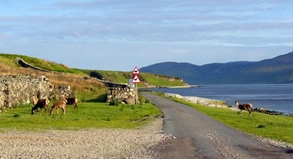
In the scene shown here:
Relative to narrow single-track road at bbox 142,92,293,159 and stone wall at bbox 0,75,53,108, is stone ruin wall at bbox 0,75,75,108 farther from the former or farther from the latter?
narrow single-track road at bbox 142,92,293,159

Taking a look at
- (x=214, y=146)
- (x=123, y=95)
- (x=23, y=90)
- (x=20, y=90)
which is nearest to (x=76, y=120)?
(x=214, y=146)

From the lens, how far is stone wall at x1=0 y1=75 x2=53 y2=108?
127 ft

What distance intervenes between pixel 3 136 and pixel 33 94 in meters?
24.4

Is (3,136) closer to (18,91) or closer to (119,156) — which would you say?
(119,156)

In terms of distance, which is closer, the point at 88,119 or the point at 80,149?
the point at 80,149

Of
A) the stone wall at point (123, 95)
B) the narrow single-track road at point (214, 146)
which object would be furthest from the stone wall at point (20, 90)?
the narrow single-track road at point (214, 146)

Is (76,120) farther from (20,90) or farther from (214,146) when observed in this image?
(20,90)

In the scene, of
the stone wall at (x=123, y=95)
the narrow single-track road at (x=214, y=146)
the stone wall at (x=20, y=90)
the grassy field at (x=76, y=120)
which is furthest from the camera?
the stone wall at (x=123, y=95)

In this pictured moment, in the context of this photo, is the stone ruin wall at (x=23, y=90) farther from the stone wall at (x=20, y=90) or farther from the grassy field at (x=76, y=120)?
the grassy field at (x=76, y=120)

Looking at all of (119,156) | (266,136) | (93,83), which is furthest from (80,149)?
(93,83)

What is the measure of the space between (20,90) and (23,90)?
94 centimetres

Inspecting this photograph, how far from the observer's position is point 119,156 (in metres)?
17.4

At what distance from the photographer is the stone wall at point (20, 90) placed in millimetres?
38781

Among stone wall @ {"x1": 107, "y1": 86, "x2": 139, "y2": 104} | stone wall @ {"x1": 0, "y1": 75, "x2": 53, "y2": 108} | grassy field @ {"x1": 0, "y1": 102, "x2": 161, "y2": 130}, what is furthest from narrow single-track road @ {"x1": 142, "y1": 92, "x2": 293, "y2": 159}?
stone wall @ {"x1": 107, "y1": 86, "x2": 139, "y2": 104}
